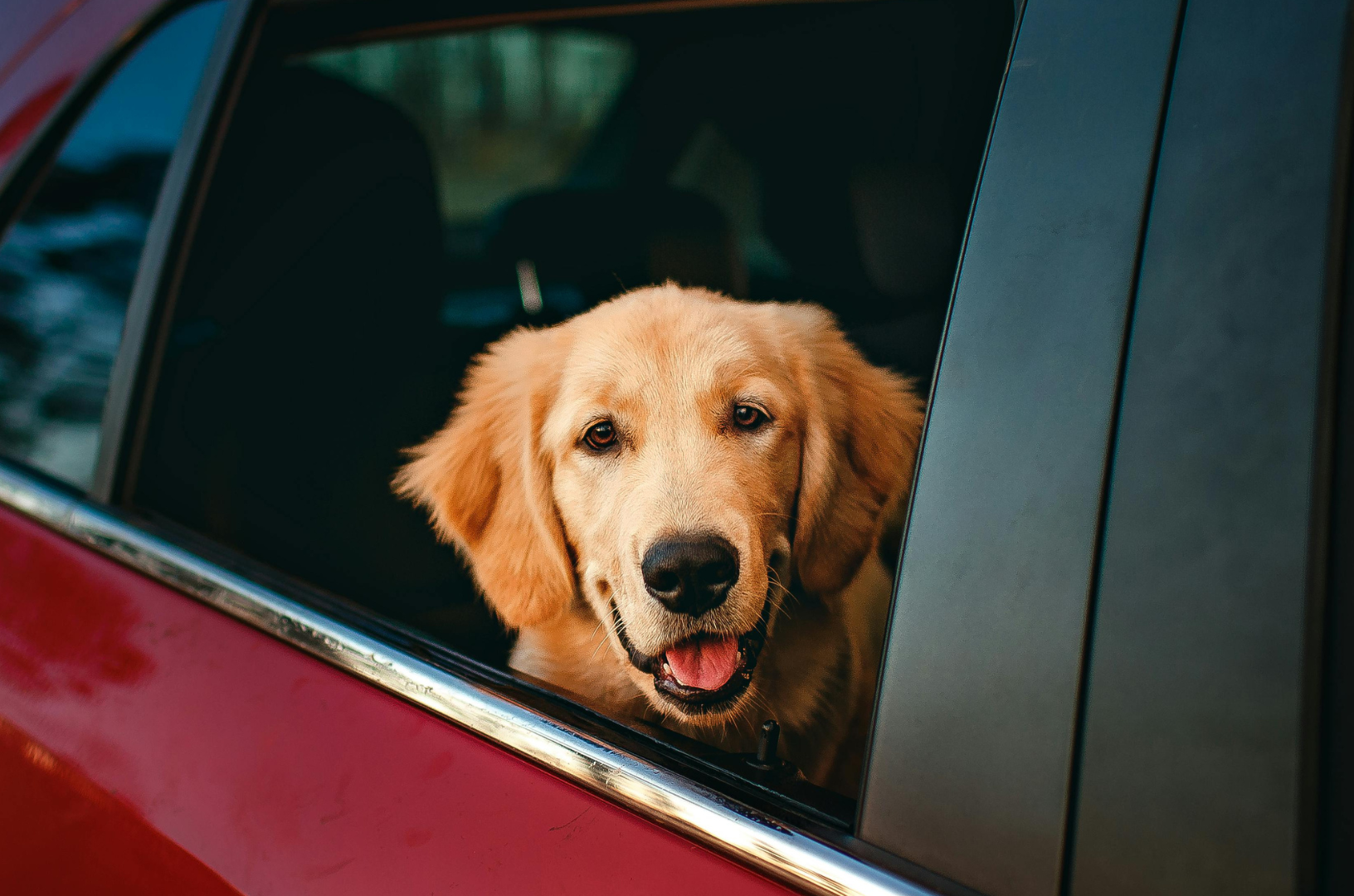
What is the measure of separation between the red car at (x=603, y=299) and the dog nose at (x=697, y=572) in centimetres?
19

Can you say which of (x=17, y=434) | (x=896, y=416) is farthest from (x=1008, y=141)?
(x=17, y=434)

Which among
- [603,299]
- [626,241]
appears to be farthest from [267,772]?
[626,241]

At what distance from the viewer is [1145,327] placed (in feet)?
2.34

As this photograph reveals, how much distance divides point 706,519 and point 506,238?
792mm

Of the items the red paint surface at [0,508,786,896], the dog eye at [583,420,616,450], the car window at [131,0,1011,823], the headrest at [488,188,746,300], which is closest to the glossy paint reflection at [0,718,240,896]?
the red paint surface at [0,508,786,896]

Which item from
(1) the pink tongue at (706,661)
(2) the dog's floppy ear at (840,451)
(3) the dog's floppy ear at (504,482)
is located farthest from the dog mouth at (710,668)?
(3) the dog's floppy ear at (504,482)

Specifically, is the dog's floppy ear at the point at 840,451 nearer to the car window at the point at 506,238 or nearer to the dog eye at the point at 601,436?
the car window at the point at 506,238

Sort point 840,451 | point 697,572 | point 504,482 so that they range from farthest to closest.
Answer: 1. point 504,482
2. point 840,451
3. point 697,572

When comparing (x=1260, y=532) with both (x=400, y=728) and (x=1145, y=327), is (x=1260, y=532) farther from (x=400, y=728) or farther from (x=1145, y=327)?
(x=400, y=728)

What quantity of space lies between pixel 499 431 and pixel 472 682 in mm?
538

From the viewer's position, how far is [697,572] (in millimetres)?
1122

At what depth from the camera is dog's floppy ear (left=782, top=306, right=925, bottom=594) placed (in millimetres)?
1100

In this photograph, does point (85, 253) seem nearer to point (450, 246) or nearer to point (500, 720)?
point (450, 246)

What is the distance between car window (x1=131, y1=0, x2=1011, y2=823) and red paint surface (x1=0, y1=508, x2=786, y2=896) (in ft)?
0.55
